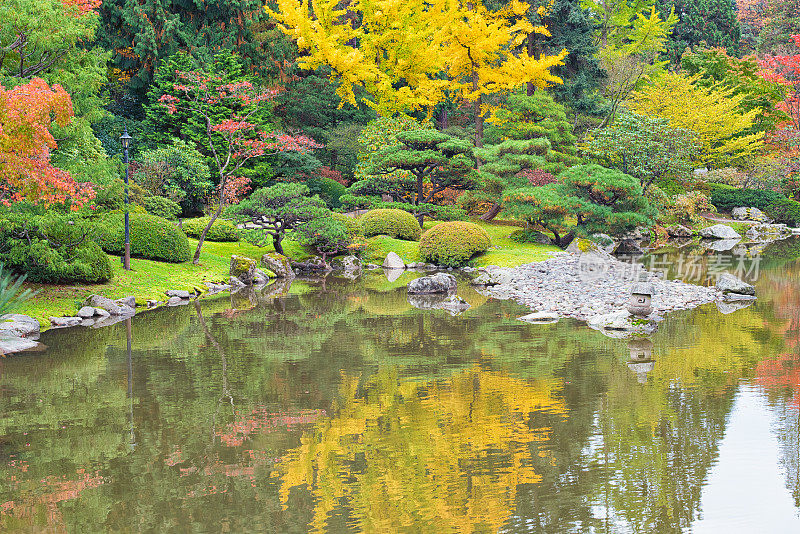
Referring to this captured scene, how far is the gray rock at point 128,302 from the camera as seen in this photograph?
46.0 ft

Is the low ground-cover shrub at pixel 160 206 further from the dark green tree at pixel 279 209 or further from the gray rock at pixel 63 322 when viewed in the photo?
the gray rock at pixel 63 322

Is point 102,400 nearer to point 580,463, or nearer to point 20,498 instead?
point 20,498

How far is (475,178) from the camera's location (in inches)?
945

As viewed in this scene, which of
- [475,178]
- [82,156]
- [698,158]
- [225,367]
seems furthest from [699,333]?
[698,158]

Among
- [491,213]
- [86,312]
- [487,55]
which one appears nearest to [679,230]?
[491,213]

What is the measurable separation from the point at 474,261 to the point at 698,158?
17.0m

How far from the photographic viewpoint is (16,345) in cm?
1061

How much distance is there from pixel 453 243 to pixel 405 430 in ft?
45.7

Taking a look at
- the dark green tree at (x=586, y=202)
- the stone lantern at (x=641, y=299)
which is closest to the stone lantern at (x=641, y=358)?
the stone lantern at (x=641, y=299)

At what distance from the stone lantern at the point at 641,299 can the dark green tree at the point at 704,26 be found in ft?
107

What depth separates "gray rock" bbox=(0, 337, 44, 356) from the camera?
10.4m

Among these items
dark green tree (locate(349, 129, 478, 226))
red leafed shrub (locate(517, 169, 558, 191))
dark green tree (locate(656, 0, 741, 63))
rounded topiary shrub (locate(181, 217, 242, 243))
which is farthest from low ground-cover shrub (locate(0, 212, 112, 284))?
dark green tree (locate(656, 0, 741, 63))

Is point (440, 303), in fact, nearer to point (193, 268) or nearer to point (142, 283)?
point (142, 283)

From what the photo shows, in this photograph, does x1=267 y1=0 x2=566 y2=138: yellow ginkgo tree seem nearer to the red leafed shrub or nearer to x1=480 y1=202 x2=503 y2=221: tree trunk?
x1=480 y1=202 x2=503 y2=221: tree trunk
